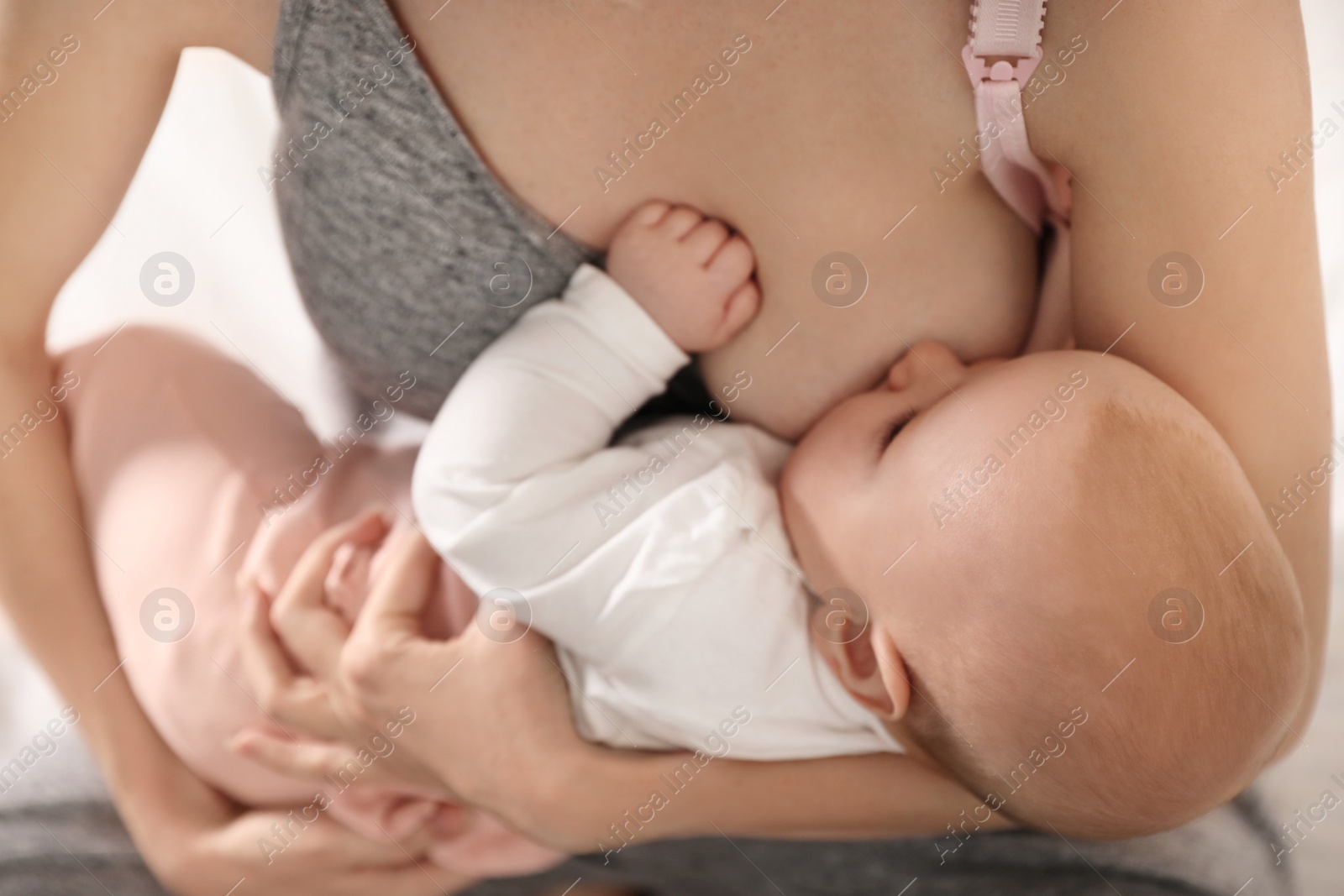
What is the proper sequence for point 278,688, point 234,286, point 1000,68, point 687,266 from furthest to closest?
1. point 234,286
2. point 278,688
3. point 687,266
4. point 1000,68

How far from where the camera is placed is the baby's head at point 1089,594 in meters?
0.49

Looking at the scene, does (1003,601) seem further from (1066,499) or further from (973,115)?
(973,115)

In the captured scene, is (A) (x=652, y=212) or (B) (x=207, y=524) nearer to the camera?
(A) (x=652, y=212)

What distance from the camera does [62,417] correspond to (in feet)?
2.56

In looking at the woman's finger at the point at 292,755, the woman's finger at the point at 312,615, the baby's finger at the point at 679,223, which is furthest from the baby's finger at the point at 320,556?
the baby's finger at the point at 679,223

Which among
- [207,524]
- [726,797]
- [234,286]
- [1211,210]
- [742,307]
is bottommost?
[726,797]

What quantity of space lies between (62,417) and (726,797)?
0.67 metres

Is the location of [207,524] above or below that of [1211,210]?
above

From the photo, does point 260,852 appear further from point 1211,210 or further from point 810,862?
point 1211,210

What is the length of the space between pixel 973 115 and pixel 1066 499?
0.76 ft

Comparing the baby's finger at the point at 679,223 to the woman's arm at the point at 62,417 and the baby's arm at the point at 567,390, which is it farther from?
the woman's arm at the point at 62,417

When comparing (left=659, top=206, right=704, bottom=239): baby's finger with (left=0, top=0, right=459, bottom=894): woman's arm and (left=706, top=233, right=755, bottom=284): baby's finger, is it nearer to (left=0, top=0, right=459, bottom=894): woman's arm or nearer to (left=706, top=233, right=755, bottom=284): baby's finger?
(left=706, top=233, right=755, bottom=284): baby's finger

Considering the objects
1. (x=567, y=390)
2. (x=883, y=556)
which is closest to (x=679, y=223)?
(x=567, y=390)

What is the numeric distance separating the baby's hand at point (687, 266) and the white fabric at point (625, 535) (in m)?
0.02
